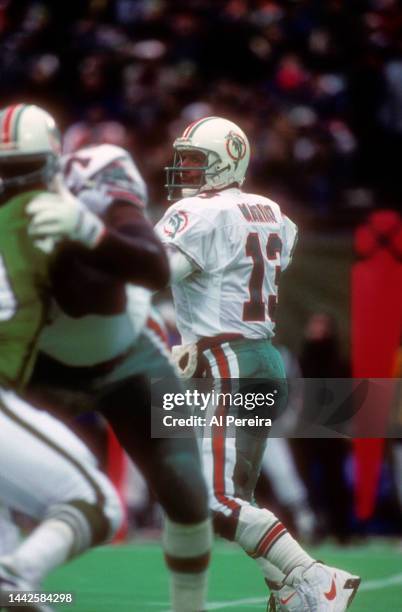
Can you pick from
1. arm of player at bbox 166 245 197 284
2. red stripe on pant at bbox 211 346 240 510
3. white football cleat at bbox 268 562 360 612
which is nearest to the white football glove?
arm of player at bbox 166 245 197 284

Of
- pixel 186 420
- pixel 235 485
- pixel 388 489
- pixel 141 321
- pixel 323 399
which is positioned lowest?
pixel 388 489

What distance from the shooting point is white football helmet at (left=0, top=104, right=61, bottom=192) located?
3607 millimetres

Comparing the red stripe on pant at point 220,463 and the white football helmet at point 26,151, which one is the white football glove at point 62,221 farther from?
the red stripe on pant at point 220,463

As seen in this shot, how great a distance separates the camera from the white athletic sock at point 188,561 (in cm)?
388

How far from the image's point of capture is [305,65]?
11688mm

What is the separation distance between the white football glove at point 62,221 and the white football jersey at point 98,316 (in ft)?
0.87

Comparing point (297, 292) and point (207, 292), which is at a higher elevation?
point (207, 292)

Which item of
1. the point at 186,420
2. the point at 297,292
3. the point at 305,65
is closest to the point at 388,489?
the point at 297,292

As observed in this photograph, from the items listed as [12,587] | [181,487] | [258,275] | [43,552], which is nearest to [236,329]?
[258,275]

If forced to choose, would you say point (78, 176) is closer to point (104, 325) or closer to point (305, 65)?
point (104, 325)

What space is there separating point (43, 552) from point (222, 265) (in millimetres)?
1730

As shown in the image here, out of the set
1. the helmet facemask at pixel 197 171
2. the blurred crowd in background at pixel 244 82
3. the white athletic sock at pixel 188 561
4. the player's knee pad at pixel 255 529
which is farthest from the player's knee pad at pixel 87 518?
the blurred crowd in background at pixel 244 82

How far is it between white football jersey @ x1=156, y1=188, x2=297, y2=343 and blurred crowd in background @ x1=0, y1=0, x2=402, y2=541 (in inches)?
190

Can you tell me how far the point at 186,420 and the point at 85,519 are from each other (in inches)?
31.6
